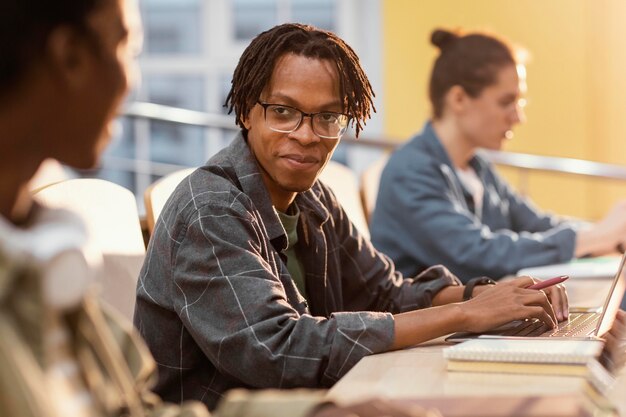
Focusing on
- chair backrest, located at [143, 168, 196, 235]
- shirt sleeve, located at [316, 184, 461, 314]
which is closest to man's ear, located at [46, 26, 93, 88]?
chair backrest, located at [143, 168, 196, 235]

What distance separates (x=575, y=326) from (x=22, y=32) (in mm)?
1304

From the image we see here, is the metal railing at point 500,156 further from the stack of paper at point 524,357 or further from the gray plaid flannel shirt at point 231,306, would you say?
the stack of paper at point 524,357

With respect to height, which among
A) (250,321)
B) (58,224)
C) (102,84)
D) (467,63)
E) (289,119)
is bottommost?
(250,321)

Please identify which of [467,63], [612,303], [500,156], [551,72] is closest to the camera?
[612,303]

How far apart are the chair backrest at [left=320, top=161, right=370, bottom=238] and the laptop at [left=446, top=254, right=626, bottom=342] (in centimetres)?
114

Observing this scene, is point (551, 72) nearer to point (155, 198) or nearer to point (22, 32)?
point (155, 198)

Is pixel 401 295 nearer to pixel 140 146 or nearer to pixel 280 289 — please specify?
pixel 280 289

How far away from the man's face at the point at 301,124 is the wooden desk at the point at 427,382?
1.43ft

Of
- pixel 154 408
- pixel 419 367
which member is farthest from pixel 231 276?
pixel 154 408

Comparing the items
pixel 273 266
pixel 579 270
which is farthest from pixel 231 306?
pixel 579 270

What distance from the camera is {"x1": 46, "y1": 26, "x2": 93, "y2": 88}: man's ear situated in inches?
41.9

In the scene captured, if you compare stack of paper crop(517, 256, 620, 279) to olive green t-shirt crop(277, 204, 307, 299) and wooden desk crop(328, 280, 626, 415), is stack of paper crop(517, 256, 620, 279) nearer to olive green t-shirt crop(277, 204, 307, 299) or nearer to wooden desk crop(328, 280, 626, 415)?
olive green t-shirt crop(277, 204, 307, 299)

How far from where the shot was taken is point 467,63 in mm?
3520

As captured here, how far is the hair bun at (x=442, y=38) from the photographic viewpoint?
3564 mm
